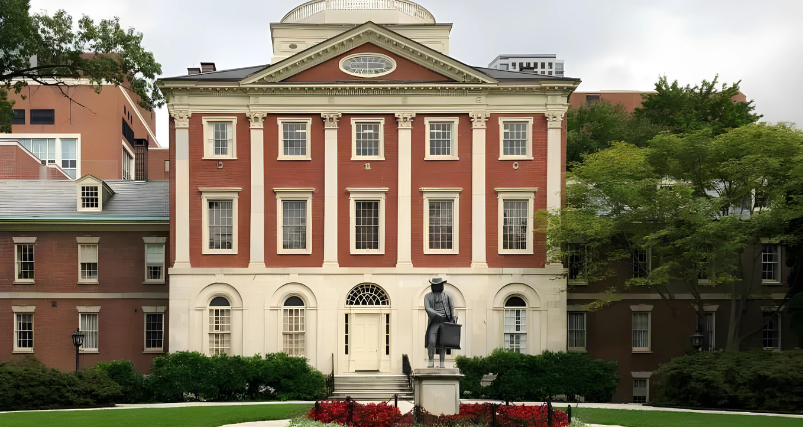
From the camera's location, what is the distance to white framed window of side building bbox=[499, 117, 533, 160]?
120 ft

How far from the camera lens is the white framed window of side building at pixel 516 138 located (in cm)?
3650

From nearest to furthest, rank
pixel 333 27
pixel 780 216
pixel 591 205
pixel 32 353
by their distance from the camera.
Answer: pixel 780 216 → pixel 591 205 → pixel 32 353 → pixel 333 27

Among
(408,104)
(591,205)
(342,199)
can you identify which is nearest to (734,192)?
(591,205)

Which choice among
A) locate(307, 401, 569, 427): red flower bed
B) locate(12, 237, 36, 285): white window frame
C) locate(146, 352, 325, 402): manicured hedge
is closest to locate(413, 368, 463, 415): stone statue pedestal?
locate(307, 401, 569, 427): red flower bed

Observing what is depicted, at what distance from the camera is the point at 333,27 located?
143ft

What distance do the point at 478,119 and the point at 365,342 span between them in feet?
34.4

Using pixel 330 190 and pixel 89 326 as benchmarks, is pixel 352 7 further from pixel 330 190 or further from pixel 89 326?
pixel 89 326

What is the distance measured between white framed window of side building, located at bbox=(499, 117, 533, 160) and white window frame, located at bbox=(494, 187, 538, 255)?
1.42 m

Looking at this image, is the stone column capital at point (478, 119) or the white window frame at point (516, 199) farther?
the stone column capital at point (478, 119)

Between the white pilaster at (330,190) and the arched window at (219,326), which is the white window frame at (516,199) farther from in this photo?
the arched window at (219,326)

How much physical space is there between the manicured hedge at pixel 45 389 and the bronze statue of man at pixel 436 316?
13.5 metres

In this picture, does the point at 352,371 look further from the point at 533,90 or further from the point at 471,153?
the point at 533,90

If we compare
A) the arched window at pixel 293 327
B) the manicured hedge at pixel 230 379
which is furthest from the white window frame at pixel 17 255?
the arched window at pixel 293 327

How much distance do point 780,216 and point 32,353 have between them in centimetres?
3143
